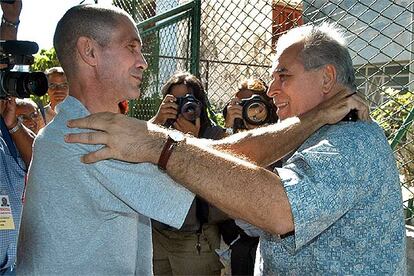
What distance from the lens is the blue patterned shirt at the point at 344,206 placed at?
61.1 inches

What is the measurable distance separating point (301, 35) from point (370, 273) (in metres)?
0.96

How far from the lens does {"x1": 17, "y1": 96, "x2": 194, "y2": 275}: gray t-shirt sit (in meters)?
1.48

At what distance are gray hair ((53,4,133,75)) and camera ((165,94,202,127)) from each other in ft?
5.05

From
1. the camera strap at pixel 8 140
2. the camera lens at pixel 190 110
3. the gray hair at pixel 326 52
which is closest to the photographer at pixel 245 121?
the camera lens at pixel 190 110

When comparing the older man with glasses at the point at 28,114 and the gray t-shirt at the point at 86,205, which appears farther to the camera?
the older man with glasses at the point at 28,114

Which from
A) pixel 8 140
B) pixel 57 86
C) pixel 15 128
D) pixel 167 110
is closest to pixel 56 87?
pixel 57 86

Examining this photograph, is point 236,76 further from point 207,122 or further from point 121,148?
point 121,148

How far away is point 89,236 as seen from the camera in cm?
A: 152

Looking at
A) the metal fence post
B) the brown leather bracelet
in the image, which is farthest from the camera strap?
the metal fence post

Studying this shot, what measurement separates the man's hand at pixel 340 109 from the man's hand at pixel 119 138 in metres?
0.62

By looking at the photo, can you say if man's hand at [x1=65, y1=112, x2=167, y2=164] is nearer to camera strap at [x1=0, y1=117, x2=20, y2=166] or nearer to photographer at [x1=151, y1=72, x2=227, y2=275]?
camera strap at [x1=0, y1=117, x2=20, y2=166]

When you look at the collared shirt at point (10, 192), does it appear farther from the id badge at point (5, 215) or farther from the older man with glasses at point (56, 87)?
the older man with glasses at point (56, 87)

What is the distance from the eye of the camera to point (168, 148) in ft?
5.19

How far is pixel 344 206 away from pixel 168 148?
1.91 feet
